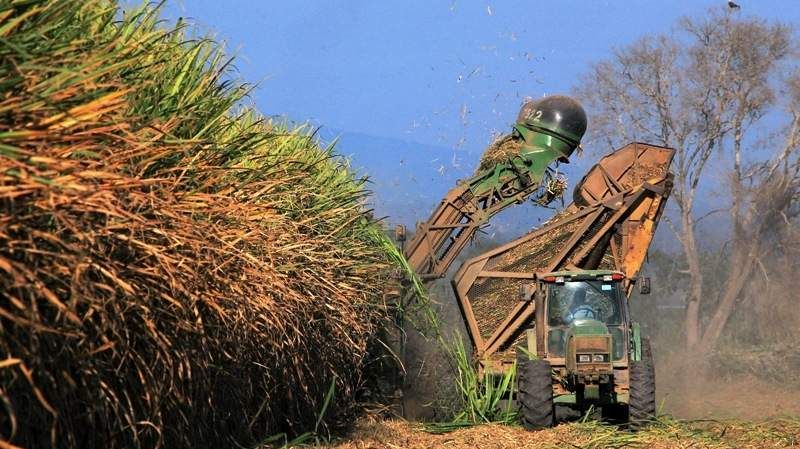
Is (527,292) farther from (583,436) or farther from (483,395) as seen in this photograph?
(583,436)

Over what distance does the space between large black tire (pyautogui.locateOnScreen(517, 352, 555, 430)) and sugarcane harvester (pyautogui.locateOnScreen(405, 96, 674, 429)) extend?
1 cm

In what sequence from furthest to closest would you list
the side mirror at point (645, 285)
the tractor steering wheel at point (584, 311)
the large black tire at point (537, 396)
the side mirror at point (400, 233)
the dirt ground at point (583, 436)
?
the side mirror at point (400, 233)
the tractor steering wheel at point (584, 311)
the side mirror at point (645, 285)
the large black tire at point (537, 396)
the dirt ground at point (583, 436)

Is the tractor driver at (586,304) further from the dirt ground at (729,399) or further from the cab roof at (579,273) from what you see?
the dirt ground at (729,399)

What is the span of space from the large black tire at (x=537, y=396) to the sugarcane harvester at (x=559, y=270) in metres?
0.01

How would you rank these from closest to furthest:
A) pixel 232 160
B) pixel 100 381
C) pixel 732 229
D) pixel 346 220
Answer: pixel 100 381
pixel 232 160
pixel 346 220
pixel 732 229

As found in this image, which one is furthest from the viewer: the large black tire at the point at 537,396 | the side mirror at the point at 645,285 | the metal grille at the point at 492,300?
the metal grille at the point at 492,300


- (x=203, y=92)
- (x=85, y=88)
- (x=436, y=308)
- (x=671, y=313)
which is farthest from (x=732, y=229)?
(x=85, y=88)

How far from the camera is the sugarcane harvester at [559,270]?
1372 cm

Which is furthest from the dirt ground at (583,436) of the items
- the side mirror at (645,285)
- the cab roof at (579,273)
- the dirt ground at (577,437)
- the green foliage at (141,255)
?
the cab roof at (579,273)

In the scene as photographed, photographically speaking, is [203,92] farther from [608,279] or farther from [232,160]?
[608,279]

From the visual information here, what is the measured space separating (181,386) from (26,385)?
1766 millimetres

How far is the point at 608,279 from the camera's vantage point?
14.3 meters

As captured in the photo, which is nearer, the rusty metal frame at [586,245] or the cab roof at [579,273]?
the cab roof at [579,273]

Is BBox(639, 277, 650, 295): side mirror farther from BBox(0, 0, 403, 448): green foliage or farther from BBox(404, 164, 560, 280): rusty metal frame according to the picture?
BBox(0, 0, 403, 448): green foliage
